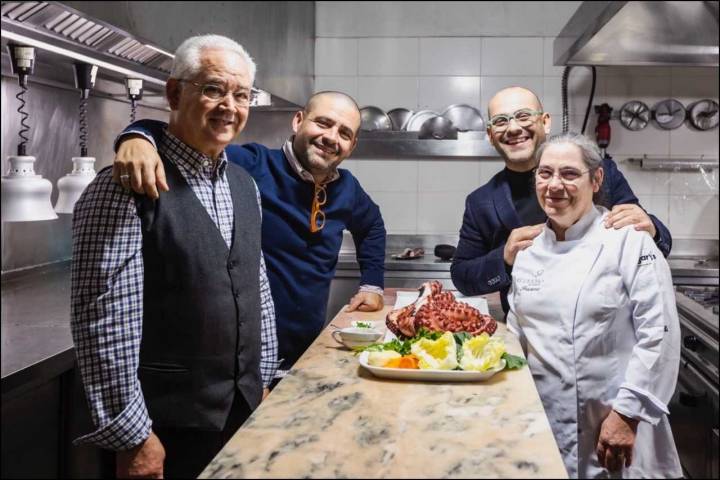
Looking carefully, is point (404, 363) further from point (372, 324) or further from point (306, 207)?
point (306, 207)

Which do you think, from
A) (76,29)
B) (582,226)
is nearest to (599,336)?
(582,226)

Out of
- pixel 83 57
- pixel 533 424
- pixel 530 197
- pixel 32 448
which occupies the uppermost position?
pixel 83 57

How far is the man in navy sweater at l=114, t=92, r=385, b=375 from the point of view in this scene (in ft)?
4.62

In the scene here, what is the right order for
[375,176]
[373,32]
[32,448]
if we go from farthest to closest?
[373,32] → [375,176] → [32,448]

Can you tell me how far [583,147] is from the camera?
114 centimetres

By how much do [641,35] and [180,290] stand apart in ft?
6.88

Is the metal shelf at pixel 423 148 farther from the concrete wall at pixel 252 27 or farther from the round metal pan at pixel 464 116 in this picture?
the round metal pan at pixel 464 116

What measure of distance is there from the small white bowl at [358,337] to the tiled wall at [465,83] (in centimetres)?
88

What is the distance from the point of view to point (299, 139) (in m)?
1.43

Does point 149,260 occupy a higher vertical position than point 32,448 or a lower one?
higher

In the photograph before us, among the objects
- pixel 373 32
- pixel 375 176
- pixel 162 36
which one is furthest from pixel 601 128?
pixel 162 36

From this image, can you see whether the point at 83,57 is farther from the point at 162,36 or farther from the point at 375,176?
the point at 375,176

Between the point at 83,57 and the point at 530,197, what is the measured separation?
0.89m

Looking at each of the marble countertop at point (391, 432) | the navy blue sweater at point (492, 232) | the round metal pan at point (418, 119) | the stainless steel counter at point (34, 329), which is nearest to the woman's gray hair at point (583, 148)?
the navy blue sweater at point (492, 232)
